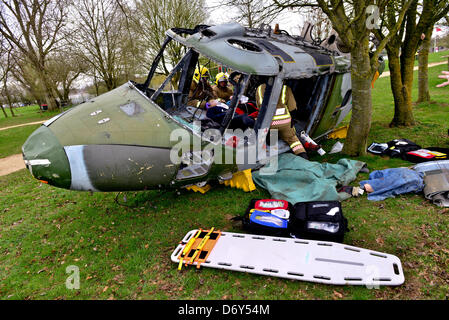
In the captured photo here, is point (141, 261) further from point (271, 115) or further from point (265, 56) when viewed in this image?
point (265, 56)

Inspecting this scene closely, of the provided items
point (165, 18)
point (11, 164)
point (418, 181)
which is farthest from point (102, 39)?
point (418, 181)

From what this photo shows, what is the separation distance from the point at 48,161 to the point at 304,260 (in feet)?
11.6

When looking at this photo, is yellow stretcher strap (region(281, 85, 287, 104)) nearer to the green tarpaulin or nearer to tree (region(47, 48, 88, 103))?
the green tarpaulin

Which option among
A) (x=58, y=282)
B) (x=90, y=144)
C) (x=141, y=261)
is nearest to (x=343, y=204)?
(x=141, y=261)

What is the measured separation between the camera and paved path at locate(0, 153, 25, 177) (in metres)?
9.11

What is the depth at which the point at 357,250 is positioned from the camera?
3.38 metres

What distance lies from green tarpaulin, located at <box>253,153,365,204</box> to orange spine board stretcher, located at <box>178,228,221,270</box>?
149 centimetres

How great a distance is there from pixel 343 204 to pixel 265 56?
9.60ft

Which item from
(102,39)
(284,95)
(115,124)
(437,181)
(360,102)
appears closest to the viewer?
(115,124)

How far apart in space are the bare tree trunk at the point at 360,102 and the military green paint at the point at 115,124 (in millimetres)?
4161

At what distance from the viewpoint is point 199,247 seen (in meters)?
3.72

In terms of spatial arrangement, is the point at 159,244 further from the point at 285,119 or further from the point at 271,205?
the point at 285,119

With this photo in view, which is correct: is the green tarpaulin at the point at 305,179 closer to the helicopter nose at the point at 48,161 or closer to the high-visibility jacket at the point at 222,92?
the high-visibility jacket at the point at 222,92

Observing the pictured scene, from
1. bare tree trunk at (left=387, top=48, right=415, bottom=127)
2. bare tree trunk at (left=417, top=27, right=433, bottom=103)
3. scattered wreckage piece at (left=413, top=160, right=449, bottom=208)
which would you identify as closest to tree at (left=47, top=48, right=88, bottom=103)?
bare tree trunk at (left=387, top=48, right=415, bottom=127)
